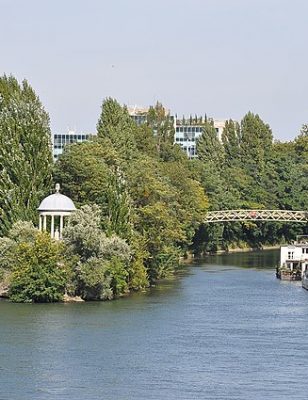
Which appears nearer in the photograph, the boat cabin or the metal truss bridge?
the boat cabin

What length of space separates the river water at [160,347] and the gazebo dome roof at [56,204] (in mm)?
5495

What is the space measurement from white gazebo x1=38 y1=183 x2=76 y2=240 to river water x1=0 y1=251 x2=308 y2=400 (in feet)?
17.2

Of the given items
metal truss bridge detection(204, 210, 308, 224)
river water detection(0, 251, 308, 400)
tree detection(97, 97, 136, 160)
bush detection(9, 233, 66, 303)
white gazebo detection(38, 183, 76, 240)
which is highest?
tree detection(97, 97, 136, 160)

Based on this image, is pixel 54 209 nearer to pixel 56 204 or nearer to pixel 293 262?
pixel 56 204

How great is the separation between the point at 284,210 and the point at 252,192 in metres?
4.33

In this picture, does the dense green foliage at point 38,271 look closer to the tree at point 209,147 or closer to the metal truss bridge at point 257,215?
the metal truss bridge at point 257,215

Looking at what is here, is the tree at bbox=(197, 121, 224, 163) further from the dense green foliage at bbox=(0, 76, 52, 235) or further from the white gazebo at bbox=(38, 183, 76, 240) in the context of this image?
the white gazebo at bbox=(38, 183, 76, 240)

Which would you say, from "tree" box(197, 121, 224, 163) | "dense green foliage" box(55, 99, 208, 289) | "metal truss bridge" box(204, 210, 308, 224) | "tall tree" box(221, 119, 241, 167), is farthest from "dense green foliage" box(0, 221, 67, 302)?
"tall tree" box(221, 119, 241, 167)

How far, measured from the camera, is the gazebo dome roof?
215 feet

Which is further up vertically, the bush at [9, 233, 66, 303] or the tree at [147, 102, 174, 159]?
the tree at [147, 102, 174, 159]

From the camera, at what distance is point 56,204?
65750mm

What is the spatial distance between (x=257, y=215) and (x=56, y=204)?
140 feet

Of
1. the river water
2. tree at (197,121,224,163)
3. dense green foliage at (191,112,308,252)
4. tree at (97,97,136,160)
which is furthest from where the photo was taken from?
tree at (197,121,224,163)

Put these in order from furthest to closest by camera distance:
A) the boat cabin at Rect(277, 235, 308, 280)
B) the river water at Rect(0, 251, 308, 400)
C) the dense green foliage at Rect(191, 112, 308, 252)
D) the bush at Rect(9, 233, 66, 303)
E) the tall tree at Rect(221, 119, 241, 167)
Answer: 1. the tall tree at Rect(221, 119, 241, 167)
2. the dense green foliage at Rect(191, 112, 308, 252)
3. the boat cabin at Rect(277, 235, 308, 280)
4. the bush at Rect(9, 233, 66, 303)
5. the river water at Rect(0, 251, 308, 400)
